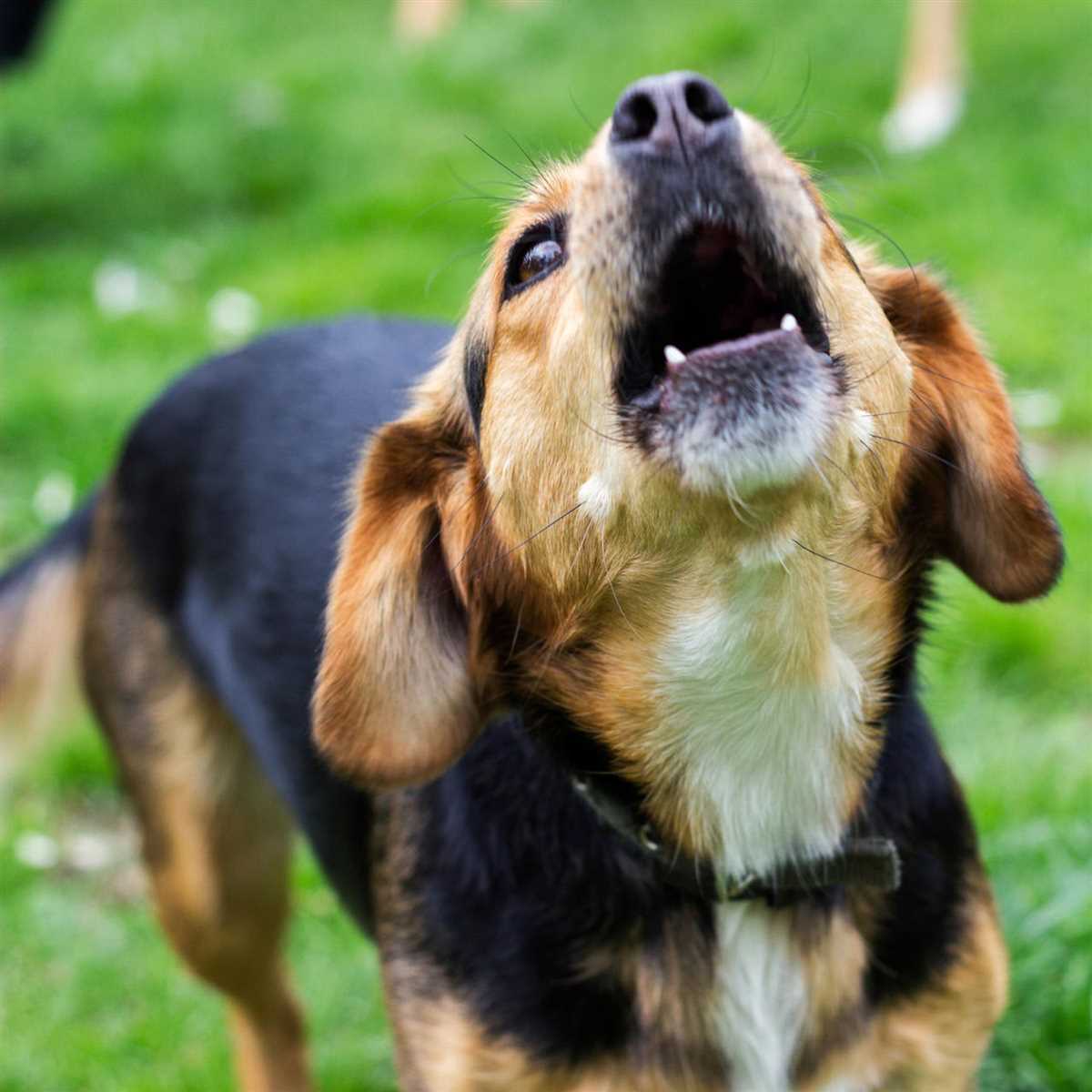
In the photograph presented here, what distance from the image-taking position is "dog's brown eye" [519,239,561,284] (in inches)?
102

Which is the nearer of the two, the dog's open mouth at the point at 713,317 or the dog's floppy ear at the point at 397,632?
the dog's open mouth at the point at 713,317

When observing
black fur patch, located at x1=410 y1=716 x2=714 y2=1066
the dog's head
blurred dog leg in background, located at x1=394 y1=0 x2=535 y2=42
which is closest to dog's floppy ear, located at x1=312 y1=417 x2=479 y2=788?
the dog's head

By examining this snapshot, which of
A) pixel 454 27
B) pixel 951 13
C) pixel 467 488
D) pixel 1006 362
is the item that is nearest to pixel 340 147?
pixel 454 27

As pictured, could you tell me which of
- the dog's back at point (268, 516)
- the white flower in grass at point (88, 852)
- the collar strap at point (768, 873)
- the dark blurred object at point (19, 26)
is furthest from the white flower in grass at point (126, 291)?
the collar strap at point (768, 873)

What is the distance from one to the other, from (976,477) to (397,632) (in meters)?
1.00

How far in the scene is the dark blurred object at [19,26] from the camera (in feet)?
29.3

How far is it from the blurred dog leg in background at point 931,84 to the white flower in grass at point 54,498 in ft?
15.1

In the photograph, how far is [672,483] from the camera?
2305mm

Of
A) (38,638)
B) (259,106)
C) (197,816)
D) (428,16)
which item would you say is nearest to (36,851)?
(38,638)

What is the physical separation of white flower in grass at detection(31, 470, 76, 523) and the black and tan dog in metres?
3.48

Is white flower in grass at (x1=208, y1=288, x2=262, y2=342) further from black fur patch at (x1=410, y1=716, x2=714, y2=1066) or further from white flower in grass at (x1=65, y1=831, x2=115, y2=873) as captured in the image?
black fur patch at (x1=410, y1=716, x2=714, y2=1066)

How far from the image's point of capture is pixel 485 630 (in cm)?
279

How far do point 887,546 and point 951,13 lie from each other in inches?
265

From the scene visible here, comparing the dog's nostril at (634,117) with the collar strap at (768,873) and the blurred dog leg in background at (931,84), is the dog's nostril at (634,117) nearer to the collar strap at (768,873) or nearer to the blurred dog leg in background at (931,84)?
the collar strap at (768,873)
